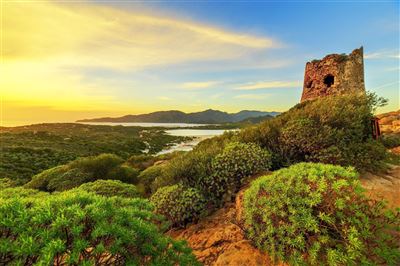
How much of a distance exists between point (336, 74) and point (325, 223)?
64.0 ft

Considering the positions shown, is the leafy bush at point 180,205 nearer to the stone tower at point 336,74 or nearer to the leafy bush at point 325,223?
the leafy bush at point 325,223

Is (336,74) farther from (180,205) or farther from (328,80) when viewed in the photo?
(180,205)

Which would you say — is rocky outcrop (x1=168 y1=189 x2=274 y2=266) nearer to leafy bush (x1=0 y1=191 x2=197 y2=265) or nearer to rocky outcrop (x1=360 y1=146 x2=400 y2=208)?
leafy bush (x1=0 y1=191 x2=197 y2=265)

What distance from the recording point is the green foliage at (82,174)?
49.4 feet

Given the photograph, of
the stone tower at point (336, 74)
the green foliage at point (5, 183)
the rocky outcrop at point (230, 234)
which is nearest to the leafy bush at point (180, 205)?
the rocky outcrop at point (230, 234)

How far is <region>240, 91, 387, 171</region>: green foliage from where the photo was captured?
8.17 m

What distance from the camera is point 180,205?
7.23 metres

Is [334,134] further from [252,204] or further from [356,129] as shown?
[252,204]

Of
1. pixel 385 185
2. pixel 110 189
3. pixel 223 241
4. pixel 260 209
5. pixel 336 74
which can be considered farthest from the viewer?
pixel 336 74

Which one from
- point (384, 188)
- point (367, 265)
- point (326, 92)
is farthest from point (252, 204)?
point (326, 92)

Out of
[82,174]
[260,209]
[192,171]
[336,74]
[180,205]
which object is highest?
[336,74]

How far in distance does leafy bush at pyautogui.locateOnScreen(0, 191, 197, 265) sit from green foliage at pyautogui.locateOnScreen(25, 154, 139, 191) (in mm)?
12970

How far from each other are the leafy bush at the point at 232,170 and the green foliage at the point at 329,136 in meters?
1.34

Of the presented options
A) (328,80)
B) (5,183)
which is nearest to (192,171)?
(5,183)
